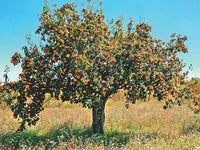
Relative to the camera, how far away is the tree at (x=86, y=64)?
7.82 m

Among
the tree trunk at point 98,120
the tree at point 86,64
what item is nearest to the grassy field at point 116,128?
the tree trunk at point 98,120

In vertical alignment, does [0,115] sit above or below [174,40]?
below

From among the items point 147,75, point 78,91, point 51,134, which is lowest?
point 51,134

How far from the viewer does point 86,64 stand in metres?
7.60

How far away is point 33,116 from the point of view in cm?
914

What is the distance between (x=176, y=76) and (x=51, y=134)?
6692mm

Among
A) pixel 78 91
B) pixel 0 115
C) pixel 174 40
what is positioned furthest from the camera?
pixel 0 115

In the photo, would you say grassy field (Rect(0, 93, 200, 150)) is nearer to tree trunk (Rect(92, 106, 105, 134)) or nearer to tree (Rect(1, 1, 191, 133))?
tree trunk (Rect(92, 106, 105, 134))

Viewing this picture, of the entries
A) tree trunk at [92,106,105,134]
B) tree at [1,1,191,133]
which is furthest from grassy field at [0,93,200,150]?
tree at [1,1,191,133]

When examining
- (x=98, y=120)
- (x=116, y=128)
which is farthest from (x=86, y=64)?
(x=116, y=128)

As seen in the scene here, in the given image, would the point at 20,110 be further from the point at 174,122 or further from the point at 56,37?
the point at 174,122

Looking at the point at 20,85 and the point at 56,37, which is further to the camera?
the point at 20,85

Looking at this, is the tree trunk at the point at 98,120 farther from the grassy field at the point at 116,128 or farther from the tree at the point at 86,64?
the tree at the point at 86,64

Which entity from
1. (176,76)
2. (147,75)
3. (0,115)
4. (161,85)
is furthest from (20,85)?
(0,115)
